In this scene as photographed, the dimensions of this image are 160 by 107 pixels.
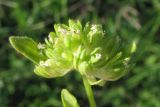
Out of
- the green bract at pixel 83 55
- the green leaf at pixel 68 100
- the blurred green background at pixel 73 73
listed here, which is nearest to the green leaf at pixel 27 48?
the green bract at pixel 83 55

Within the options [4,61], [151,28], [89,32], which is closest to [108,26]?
[151,28]

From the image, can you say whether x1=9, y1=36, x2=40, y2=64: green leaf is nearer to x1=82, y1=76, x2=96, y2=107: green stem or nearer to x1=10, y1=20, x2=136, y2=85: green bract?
x1=10, y1=20, x2=136, y2=85: green bract

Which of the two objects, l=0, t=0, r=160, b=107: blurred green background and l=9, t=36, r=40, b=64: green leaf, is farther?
l=0, t=0, r=160, b=107: blurred green background

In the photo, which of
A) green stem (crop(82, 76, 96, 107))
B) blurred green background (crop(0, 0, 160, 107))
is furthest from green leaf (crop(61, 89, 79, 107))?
blurred green background (crop(0, 0, 160, 107))

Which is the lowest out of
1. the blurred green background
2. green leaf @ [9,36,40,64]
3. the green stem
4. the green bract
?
the green stem

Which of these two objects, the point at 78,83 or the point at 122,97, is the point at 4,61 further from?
the point at 122,97

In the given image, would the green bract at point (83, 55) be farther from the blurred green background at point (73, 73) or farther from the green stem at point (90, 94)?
the blurred green background at point (73, 73)

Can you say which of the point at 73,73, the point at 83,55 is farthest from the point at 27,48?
the point at 73,73
